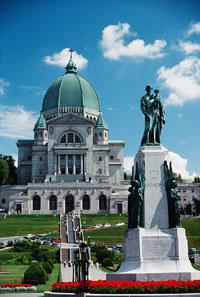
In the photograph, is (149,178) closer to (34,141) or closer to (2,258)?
(2,258)

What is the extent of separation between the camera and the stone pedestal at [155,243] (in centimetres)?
Result: 2103

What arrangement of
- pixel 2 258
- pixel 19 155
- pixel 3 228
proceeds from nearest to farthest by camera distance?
pixel 2 258, pixel 3 228, pixel 19 155

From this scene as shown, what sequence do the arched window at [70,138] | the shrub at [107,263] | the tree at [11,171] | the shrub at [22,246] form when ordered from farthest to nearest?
the tree at [11,171]
the arched window at [70,138]
the shrub at [22,246]
the shrub at [107,263]

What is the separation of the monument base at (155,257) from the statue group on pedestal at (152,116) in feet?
16.7

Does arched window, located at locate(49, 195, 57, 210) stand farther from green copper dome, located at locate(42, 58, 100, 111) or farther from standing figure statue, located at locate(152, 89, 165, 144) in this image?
standing figure statue, located at locate(152, 89, 165, 144)

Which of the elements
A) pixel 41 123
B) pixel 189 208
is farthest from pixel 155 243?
pixel 41 123

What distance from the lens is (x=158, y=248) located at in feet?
71.5

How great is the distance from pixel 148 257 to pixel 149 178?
397 centimetres

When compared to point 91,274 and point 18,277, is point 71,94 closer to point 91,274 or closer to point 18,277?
point 91,274

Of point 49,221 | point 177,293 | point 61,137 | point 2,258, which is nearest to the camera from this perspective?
point 177,293

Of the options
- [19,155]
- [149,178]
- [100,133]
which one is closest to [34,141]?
[19,155]

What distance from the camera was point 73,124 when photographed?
4058 inches

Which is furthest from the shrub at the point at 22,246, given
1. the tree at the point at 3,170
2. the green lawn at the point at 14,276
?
the tree at the point at 3,170

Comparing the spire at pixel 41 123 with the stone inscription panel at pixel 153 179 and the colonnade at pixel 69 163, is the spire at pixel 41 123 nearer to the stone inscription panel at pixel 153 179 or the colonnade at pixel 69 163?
the colonnade at pixel 69 163
